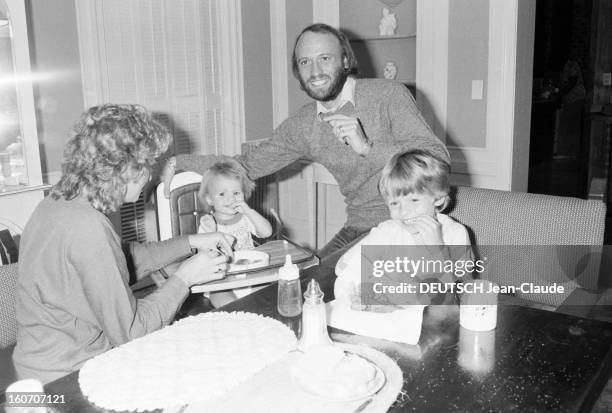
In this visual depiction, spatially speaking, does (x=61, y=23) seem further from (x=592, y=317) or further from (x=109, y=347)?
(x=592, y=317)

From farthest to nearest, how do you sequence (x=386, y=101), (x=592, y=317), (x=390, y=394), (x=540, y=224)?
(x=386, y=101) → (x=540, y=224) → (x=592, y=317) → (x=390, y=394)

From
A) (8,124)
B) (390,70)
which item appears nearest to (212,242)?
(8,124)

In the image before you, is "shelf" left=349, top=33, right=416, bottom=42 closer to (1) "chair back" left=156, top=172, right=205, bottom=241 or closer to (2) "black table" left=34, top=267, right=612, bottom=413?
(1) "chair back" left=156, top=172, right=205, bottom=241

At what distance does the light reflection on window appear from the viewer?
111 inches

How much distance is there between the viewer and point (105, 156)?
1596 mm

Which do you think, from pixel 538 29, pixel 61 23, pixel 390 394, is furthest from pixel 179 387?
pixel 538 29

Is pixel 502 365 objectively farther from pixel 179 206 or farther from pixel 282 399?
pixel 179 206

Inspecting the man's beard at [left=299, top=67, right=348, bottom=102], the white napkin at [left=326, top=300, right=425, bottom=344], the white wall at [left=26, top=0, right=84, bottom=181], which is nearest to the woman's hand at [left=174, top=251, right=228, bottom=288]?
the white napkin at [left=326, top=300, right=425, bottom=344]

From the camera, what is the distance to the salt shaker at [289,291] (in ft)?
5.17

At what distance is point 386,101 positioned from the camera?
2.45 metres

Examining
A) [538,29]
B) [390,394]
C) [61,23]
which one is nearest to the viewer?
[390,394]

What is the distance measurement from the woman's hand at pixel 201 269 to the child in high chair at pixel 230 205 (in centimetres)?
72

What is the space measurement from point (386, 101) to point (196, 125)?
2.01 metres

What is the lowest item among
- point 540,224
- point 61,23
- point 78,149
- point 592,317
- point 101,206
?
point 592,317
